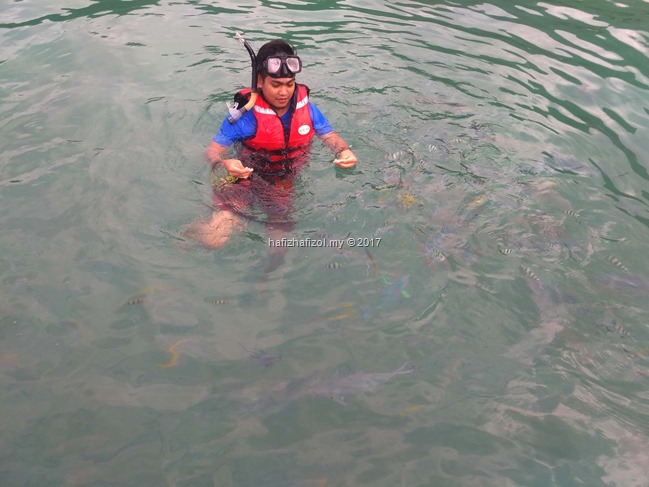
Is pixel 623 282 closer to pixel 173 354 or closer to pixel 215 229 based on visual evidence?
pixel 215 229

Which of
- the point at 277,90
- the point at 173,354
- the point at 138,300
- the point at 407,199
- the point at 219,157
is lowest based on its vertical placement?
the point at 173,354

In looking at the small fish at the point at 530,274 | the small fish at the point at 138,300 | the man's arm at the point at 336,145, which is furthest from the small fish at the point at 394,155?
the small fish at the point at 138,300

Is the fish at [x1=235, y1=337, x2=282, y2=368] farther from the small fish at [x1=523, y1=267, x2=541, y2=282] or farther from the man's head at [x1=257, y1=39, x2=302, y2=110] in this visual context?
the man's head at [x1=257, y1=39, x2=302, y2=110]

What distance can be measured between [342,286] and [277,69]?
213 centimetres

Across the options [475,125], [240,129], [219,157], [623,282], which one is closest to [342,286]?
[219,157]

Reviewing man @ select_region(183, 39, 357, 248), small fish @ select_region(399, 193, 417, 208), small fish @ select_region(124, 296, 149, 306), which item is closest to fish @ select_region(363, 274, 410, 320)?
small fish @ select_region(399, 193, 417, 208)

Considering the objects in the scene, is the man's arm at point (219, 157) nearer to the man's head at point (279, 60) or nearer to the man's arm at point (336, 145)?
the man's head at point (279, 60)

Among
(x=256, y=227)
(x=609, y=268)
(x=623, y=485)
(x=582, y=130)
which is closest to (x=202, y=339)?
(x=256, y=227)

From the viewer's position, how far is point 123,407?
12.2 ft

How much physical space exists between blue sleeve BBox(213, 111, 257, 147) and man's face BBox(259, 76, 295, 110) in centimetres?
27

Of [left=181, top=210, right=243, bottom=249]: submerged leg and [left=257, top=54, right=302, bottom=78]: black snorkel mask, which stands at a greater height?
[left=257, top=54, right=302, bottom=78]: black snorkel mask

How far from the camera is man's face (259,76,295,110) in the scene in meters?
5.21

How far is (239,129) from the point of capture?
5562 millimetres

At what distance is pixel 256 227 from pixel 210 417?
2.08 m
